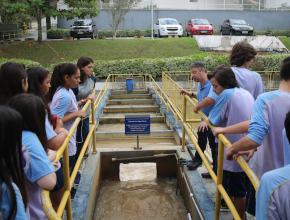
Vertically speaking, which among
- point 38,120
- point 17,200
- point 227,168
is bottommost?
point 227,168

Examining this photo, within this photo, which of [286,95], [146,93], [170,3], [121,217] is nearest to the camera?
[286,95]

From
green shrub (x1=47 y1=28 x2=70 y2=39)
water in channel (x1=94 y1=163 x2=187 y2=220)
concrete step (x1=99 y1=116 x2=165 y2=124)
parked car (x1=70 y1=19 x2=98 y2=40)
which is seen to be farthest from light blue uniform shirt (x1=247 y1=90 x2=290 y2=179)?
green shrub (x1=47 y1=28 x2=70 y2=39)

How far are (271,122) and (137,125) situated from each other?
10.9ft

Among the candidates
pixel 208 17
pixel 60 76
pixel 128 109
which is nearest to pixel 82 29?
pixel 128 109

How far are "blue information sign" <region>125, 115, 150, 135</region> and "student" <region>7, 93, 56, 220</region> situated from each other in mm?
3206

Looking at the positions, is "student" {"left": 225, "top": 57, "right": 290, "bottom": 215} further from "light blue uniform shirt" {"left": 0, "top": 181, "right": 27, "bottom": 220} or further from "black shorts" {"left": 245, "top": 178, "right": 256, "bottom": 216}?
"light blue uniform shirt" {"left": 0, "top": 181, "right": 27, "bottom": 220}

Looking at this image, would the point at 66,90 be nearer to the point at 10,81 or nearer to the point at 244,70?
the point at 10,81

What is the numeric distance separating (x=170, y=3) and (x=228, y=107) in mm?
31968

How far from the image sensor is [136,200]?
400 cm

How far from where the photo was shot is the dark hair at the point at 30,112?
1.69 m

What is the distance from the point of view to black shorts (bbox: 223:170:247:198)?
263 cm

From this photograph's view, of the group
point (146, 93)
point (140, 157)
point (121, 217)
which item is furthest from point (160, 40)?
point (121, 217)

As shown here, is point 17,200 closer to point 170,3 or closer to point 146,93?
point 146,93

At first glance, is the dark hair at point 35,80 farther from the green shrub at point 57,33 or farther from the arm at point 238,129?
the green shrub at point 57,33
